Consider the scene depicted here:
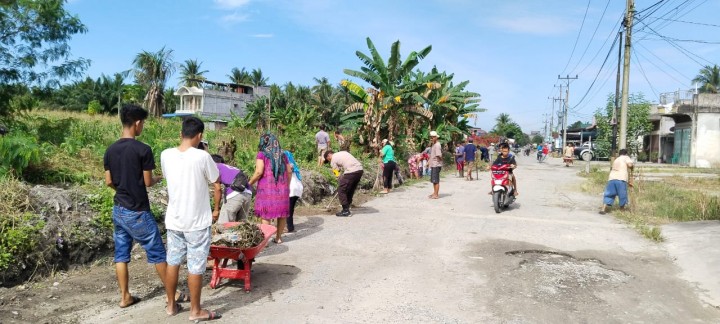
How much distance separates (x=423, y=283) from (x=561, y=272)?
6.25 feet

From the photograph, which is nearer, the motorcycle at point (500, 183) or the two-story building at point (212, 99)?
the motorcycle at point (500, 183)

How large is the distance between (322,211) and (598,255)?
526cm

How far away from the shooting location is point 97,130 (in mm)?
11430

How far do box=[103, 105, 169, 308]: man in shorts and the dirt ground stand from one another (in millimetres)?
577

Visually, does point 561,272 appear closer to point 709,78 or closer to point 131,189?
point 131,189

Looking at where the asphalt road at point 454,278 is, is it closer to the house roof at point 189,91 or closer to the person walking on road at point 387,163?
the person walking on road at point 387,163

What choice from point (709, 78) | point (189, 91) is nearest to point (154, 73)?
point (189, 91)

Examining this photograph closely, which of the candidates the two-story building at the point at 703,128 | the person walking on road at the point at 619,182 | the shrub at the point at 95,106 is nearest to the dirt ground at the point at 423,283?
the person walking on road at the point at 619,182

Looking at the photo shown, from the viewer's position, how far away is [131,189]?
172 inches

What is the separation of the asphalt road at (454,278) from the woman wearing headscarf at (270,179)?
22.6 inches

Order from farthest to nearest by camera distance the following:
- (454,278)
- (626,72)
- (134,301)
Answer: (626,72) < (454,278) < (134,301)

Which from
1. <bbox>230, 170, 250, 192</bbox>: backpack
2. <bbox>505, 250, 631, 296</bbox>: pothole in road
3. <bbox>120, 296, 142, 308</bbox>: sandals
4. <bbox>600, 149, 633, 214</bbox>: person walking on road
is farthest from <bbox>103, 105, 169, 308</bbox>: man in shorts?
<bbox>600, 149, 633, 214</bbox>: person walking on road

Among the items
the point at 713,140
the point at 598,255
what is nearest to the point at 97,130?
the point at 598,255

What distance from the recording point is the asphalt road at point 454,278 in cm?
459
